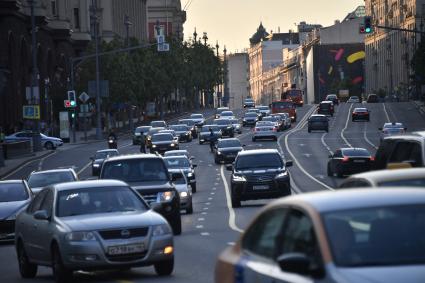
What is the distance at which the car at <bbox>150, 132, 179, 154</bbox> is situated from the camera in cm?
8056

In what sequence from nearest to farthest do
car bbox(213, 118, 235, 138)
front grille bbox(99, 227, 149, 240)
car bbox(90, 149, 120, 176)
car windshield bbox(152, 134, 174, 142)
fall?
front grille bbox(99, 227, 149, 240) < car bbox(90, 149, 120, 176) < car windshield bbox(152, 134, 174, 142) < car bbox(213, 118, 235, 138)

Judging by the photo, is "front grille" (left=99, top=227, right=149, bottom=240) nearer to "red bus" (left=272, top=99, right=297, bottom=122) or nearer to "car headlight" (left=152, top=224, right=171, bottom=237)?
"car headlight" (left=152, top=224, right=171, bottom=237)

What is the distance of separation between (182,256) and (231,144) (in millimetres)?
51457

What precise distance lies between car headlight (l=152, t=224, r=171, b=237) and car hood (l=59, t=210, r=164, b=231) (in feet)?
0.21

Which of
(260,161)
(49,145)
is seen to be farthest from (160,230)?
(49,145)

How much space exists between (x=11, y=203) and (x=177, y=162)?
22988 mm

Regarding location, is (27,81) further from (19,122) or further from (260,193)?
(260,193)

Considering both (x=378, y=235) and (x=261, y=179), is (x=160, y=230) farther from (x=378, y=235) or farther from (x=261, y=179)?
(x=261, y=179)

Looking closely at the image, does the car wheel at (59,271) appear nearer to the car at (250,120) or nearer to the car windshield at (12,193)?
the car windshield at (12,193)

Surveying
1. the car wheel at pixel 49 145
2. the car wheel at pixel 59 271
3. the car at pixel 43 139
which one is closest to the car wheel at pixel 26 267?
the car wheel at pixel 59 271

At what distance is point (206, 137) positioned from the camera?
9562 centimetres

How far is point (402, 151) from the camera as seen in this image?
18.7m

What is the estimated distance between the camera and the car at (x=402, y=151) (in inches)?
707

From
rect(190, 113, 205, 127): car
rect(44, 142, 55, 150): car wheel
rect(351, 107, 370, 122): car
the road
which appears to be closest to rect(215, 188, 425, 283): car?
the road
